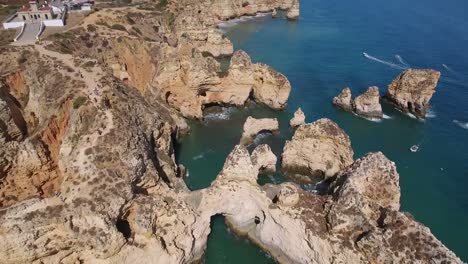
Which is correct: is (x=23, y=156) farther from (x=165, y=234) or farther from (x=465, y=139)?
(x=465, y=139)

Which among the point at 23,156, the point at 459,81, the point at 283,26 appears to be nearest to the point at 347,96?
the point at 459,81

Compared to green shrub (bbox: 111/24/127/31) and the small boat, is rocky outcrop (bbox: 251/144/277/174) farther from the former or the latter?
green shrub (bbox: 111/24/127/31)

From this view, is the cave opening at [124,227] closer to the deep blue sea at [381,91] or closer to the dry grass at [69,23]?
the deep blue sea at [381,91]

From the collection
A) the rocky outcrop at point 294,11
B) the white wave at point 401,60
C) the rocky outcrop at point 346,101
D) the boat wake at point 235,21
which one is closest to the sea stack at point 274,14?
the boat wake at point 235,21

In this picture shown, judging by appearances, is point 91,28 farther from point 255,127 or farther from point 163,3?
point 255,127

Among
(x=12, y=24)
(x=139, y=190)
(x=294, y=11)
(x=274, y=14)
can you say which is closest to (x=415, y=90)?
(x=139, y=190)

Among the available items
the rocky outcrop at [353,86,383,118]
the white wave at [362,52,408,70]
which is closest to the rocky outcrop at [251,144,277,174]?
the rocky outcrop at [353,86,383,118]

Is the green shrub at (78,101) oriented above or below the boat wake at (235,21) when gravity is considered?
above
